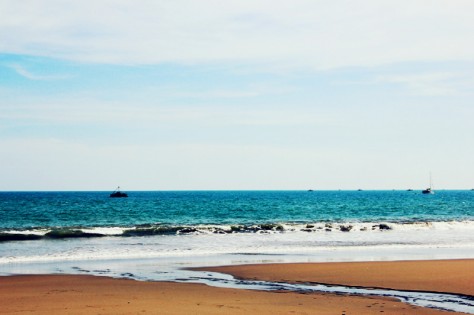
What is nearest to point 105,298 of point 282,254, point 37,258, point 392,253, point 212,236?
point 37,258

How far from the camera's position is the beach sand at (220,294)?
13.8m

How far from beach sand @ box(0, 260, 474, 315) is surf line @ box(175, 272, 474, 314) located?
2.07 feet

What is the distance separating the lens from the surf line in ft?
47.1

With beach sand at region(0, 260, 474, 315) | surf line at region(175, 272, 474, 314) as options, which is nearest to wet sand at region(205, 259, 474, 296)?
beach sand at region(0, 260, 474, 315)

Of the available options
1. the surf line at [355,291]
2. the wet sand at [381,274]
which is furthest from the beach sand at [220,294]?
the surf line at [355,291]

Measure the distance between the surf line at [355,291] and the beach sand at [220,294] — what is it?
0.63 m

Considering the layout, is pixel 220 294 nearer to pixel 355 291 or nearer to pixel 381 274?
pixel 355 291

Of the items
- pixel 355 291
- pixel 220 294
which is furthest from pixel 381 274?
pixel 220 294

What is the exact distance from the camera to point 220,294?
52.4 feet

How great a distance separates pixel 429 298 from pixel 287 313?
14.0 feet

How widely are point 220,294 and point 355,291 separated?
364cm

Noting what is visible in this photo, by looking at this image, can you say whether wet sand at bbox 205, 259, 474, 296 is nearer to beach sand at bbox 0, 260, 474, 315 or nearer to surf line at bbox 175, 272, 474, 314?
beach sand at bbox 0, 260, 474, 315

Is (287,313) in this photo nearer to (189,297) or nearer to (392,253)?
(189,297)

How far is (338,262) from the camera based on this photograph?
23703 millimetres
